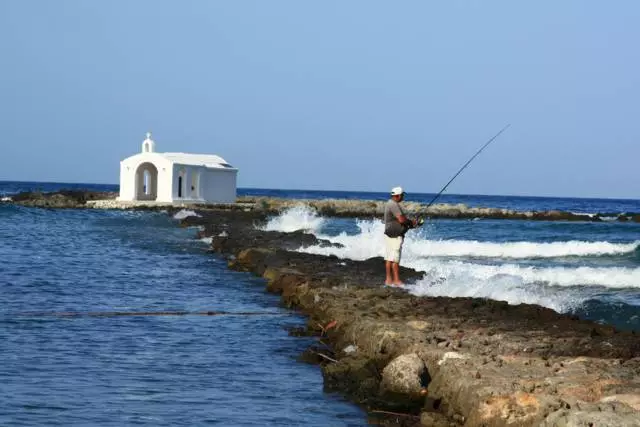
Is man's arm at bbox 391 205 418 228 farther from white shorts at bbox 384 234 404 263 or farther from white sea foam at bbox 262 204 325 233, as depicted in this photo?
white sea foam at bbox 262 204 325 233

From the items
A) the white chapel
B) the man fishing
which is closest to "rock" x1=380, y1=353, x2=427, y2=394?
the man fishing

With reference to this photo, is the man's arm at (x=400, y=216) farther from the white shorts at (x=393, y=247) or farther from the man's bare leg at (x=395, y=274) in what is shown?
the man's bare leg at (x=395, y=274)

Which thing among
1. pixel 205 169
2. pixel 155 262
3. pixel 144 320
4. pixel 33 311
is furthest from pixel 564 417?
pixel 205 169

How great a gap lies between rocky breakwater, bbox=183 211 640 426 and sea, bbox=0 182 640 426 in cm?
38

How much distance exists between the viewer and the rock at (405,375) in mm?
7652

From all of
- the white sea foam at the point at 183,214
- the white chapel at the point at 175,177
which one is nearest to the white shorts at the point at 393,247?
the white sea foam at the point at 183,214

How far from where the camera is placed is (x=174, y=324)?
1205 cm

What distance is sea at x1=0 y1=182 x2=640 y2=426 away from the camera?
768 centimetres

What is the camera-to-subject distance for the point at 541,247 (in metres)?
31.0

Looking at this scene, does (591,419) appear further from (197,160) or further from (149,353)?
(197,160)

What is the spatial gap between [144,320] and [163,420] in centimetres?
517

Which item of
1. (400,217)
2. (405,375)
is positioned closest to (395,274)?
(400,217)

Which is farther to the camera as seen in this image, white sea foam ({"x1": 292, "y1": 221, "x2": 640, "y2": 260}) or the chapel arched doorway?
the chapel arched doorway

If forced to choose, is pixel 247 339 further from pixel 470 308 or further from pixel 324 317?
pixel 470 308
